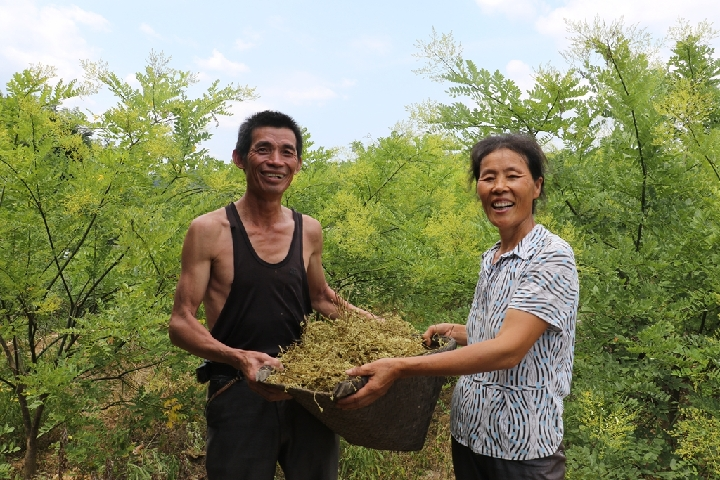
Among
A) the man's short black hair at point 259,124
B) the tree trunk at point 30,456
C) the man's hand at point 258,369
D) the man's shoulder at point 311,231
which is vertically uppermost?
the man's short black hair at point 259,124

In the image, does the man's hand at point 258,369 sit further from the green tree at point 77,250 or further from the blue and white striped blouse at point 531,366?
the green tree at point 77,250

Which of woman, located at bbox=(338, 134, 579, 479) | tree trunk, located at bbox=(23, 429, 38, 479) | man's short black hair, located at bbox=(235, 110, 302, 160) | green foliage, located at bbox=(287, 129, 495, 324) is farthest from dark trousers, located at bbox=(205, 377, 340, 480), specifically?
tree trunk, located at bbox=(23, 429, 38, 479)

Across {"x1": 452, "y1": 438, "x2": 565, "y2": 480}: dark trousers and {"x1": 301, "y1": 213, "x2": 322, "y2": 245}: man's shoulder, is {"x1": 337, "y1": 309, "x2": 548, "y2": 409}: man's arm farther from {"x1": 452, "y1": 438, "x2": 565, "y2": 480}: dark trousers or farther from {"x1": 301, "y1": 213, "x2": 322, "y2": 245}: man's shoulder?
{"x1": 301, "y1": 213, "x2": 322, "y2": 245}: man's shoulder

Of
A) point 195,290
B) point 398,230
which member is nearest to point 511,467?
point 195,290

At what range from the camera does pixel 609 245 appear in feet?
11.5

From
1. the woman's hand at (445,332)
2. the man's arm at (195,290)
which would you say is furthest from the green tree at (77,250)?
the woman's hand at (445,332)

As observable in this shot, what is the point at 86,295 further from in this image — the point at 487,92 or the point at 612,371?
the point at 612,371

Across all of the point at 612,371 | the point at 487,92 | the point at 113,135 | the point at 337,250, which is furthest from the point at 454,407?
the point at 113,135

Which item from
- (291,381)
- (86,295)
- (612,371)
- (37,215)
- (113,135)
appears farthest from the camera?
(113,135)

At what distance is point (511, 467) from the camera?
1716 mm

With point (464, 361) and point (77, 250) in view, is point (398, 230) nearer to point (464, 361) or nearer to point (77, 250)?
point (77, 250)

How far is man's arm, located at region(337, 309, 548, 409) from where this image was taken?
5.16ft

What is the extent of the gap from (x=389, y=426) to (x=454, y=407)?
10.0 inches

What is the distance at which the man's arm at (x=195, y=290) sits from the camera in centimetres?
202
